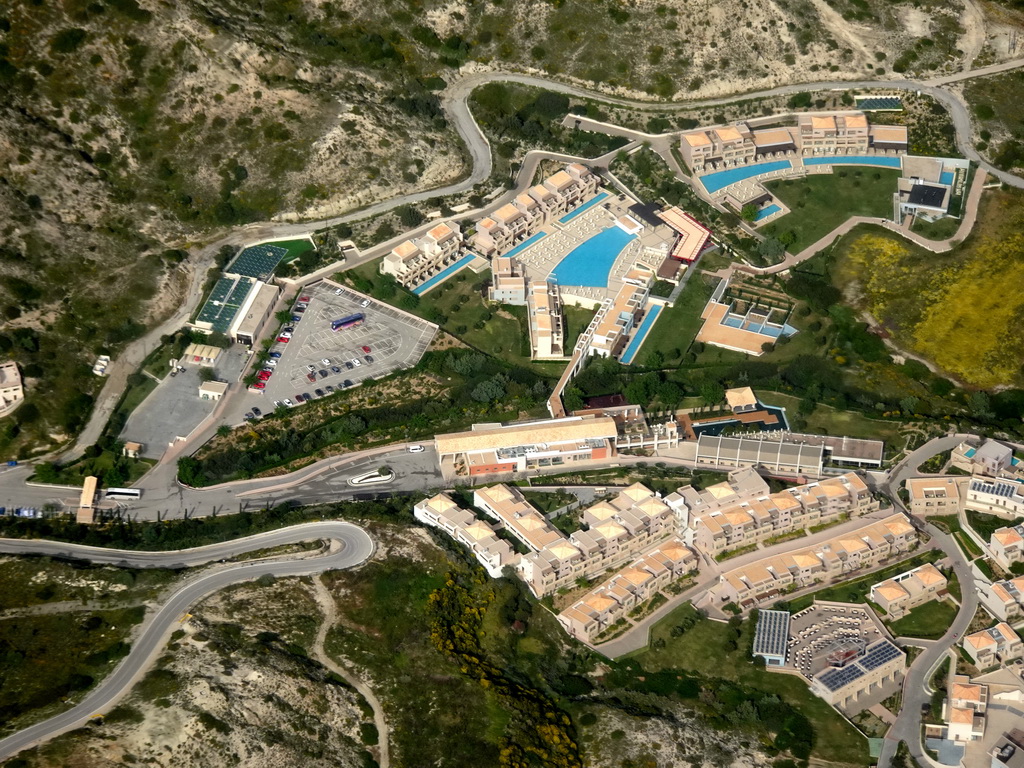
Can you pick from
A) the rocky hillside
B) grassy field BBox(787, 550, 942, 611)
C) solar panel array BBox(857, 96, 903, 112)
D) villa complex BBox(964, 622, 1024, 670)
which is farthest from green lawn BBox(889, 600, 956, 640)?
the rocky hillside

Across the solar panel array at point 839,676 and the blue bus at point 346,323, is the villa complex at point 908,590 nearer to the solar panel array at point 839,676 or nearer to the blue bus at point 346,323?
the solar panel array at point 839,676

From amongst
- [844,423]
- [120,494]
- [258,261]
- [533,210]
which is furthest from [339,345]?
[844,423]

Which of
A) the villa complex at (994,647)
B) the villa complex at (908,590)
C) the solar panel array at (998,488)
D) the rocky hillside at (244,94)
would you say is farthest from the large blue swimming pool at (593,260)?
the villa complex at (994,647)

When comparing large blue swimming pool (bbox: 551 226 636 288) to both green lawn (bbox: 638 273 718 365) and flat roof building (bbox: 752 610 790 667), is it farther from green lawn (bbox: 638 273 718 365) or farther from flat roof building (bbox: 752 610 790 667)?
flat roof building (bbox: 752 610 790 667)

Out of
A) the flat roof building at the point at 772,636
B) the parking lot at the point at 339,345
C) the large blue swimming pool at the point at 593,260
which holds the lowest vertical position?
the flat roof building at the point at 772,636

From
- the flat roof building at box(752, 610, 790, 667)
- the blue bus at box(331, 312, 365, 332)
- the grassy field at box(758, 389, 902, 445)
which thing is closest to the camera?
the flat roof building at box(752, 610, 790, 667)

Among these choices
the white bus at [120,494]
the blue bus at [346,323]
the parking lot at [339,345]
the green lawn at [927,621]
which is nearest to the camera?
the green lawn at [927,621]

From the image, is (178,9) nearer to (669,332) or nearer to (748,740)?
(669,332)
